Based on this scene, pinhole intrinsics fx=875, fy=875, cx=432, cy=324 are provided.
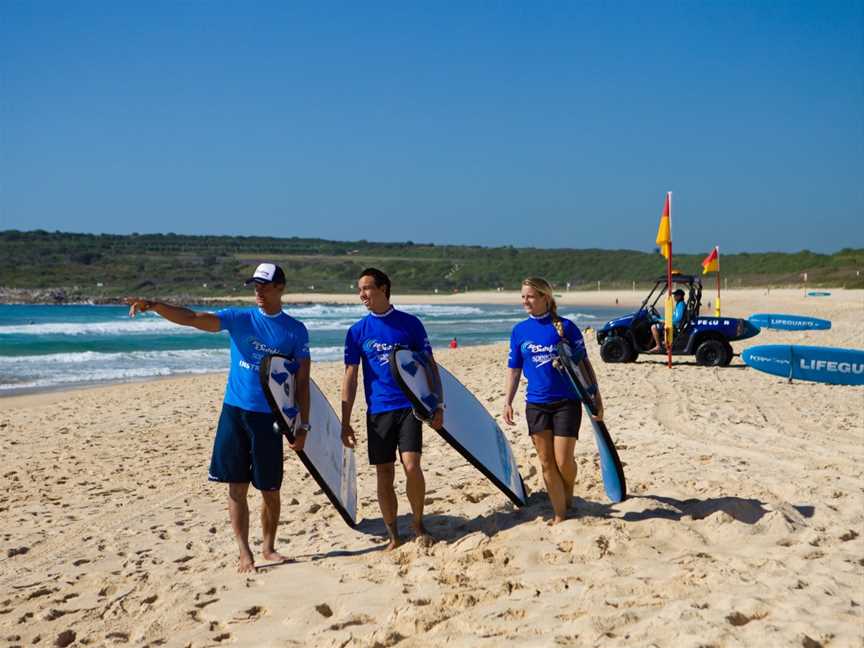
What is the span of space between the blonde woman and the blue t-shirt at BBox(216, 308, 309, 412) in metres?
1.23

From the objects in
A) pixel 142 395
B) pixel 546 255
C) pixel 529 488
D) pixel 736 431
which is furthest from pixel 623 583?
pixel 546 255

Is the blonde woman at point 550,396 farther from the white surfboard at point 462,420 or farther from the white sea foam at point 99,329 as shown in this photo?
the white sea foam at point 99,329

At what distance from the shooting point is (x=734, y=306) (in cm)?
3756

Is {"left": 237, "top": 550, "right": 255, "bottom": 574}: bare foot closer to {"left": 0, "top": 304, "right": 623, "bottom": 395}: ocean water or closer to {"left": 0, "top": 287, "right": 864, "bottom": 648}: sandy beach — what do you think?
{"left": 0, "top": 287, "right": 864, "bottom": 648}: sandy beach

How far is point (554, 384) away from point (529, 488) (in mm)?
1253

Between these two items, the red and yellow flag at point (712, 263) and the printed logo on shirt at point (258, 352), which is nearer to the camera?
the printed logo on shirt at point (258, 352)

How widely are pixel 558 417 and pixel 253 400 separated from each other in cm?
171

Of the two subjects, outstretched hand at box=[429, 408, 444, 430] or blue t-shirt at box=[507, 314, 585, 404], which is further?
blue t-shirt at box=[507, 314, 585, 404]

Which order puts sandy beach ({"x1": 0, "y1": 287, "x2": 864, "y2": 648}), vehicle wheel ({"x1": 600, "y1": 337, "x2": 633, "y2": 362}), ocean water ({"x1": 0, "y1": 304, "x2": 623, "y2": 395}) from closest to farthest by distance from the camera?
sandy beach ({"x1": 0, "y1": 287, "x2": 864, "y2": 648}) → vehicle wheel ({"x1": 600, "y1": 337, "x2": 633, "y2": 362}) → ocean water ({"x1": 0, "y1": 304, "x2": 623, "y2": 395})

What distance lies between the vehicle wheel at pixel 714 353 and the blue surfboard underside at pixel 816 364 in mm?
1422

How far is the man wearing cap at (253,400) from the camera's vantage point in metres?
4.53

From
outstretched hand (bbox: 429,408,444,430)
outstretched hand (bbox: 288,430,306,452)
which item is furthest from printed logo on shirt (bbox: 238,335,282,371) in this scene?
outstretched hand (bbox: 429,408,444,430)

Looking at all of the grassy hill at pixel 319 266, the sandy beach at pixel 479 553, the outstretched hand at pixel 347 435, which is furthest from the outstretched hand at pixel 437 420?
the grassy hill at pixel 319 266

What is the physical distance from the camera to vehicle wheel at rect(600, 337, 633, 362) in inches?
552
